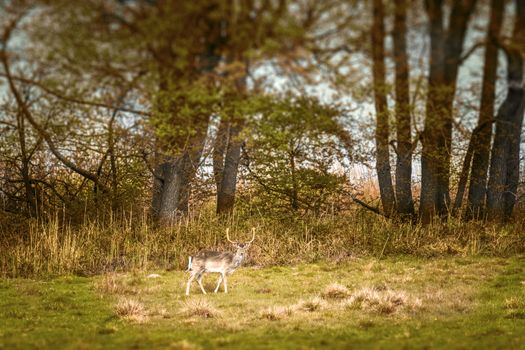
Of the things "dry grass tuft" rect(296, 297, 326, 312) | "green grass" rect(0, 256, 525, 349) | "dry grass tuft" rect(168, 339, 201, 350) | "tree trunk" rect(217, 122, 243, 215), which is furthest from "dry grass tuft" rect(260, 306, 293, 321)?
"tree trunk" rect(217, 122, 243, 215)

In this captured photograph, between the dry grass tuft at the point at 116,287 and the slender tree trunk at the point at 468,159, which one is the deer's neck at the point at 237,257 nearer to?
the dry grass tuft at the point at 116,287

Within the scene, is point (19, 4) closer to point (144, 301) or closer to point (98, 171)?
point (144, 301)

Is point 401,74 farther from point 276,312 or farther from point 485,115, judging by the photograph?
point 276,312

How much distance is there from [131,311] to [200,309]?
40.8 inches

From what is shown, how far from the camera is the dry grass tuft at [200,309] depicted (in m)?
8.25

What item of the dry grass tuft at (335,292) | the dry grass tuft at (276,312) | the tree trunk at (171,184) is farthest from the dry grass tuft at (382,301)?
the tree trunk at (171,184)

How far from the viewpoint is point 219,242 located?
1427 centimetres

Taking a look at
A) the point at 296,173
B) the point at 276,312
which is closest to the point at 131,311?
the point at 276,312

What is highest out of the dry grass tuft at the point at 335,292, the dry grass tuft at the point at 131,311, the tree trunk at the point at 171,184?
the tree trunk at the point at 171,184

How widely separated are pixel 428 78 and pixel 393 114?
0.72 metres

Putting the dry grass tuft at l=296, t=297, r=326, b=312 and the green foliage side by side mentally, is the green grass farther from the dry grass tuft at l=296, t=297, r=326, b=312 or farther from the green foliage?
the green foliage

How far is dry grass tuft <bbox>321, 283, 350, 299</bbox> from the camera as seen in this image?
9.64 meters

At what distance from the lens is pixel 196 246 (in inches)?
559

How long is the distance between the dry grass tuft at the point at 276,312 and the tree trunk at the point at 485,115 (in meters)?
4.20
